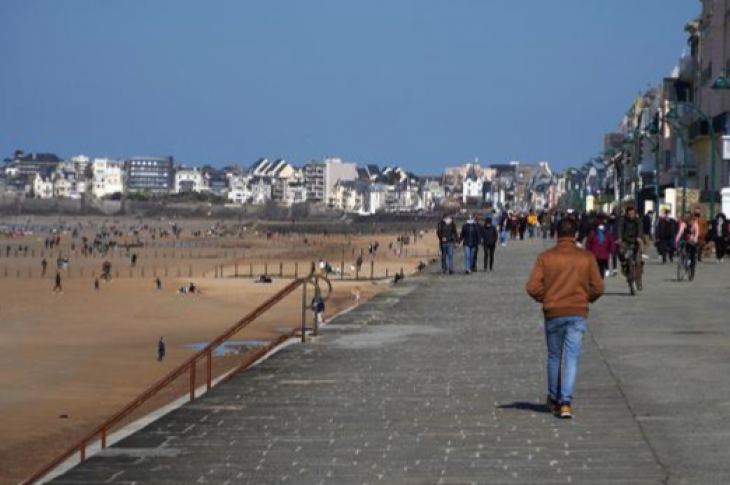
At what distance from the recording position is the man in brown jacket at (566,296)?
1148 cm

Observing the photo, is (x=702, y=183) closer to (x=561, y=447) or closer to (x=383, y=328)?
(x=383, y=328)

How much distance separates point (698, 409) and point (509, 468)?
2.75m

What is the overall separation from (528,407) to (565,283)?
1.22m

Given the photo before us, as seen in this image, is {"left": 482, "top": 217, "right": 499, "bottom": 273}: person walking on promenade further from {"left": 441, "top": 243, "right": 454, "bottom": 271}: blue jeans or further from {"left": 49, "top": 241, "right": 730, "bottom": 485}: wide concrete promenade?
{"left": 49, "top": 241, "right": 730, "bottom": 485}: wide concrete promenade

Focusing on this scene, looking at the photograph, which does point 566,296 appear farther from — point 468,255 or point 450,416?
point 468,255

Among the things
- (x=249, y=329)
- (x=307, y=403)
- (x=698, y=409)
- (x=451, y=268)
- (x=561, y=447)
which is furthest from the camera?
(x=249, y=329)

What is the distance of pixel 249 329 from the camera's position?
42969 mm

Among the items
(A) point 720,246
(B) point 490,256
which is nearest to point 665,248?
(A) point 720,246

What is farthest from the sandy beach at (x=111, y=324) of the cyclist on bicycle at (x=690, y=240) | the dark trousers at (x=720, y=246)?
the dark trousers at (x=720, y=246)

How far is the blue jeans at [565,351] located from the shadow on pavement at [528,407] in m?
0.29

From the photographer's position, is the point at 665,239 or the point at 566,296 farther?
the point at 665,239

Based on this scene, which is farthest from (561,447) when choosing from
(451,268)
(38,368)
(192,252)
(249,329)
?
(192,252)

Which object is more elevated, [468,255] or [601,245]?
[601,245]

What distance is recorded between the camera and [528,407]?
12.2 m
